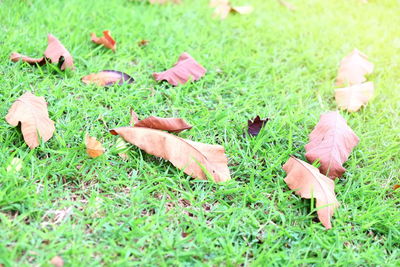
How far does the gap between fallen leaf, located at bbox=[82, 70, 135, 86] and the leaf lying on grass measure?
394 mm

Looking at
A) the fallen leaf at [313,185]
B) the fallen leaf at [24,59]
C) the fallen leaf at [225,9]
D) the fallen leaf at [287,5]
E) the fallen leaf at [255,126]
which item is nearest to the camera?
the fallen leaf at [313,185]

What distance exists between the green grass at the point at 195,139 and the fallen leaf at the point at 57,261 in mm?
18

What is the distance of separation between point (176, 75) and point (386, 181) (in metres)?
1.05

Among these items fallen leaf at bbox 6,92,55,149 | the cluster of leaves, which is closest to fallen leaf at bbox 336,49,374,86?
the cluster of leaves

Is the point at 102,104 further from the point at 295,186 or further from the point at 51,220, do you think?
the point at 295,186

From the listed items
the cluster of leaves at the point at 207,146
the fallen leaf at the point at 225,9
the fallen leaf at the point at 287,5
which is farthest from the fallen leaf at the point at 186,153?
the fallen leaf at the point at 287,5

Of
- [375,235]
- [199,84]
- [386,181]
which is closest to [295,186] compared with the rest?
[375,235]

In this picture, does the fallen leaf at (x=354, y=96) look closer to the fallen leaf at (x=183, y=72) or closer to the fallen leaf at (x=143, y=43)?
the fallen leaf at (x=183, y=72)

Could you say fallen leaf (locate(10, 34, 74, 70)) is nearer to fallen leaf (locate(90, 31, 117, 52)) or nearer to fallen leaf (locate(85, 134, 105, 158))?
fallen leaf (locate(90, 31, 117, 52))

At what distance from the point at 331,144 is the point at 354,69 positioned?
79cm

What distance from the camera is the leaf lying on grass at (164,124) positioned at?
4.95ft

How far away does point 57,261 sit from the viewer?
3.65 ft

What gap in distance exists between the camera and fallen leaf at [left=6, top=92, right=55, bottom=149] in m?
1.44

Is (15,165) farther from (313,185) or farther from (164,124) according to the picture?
(313,185)
